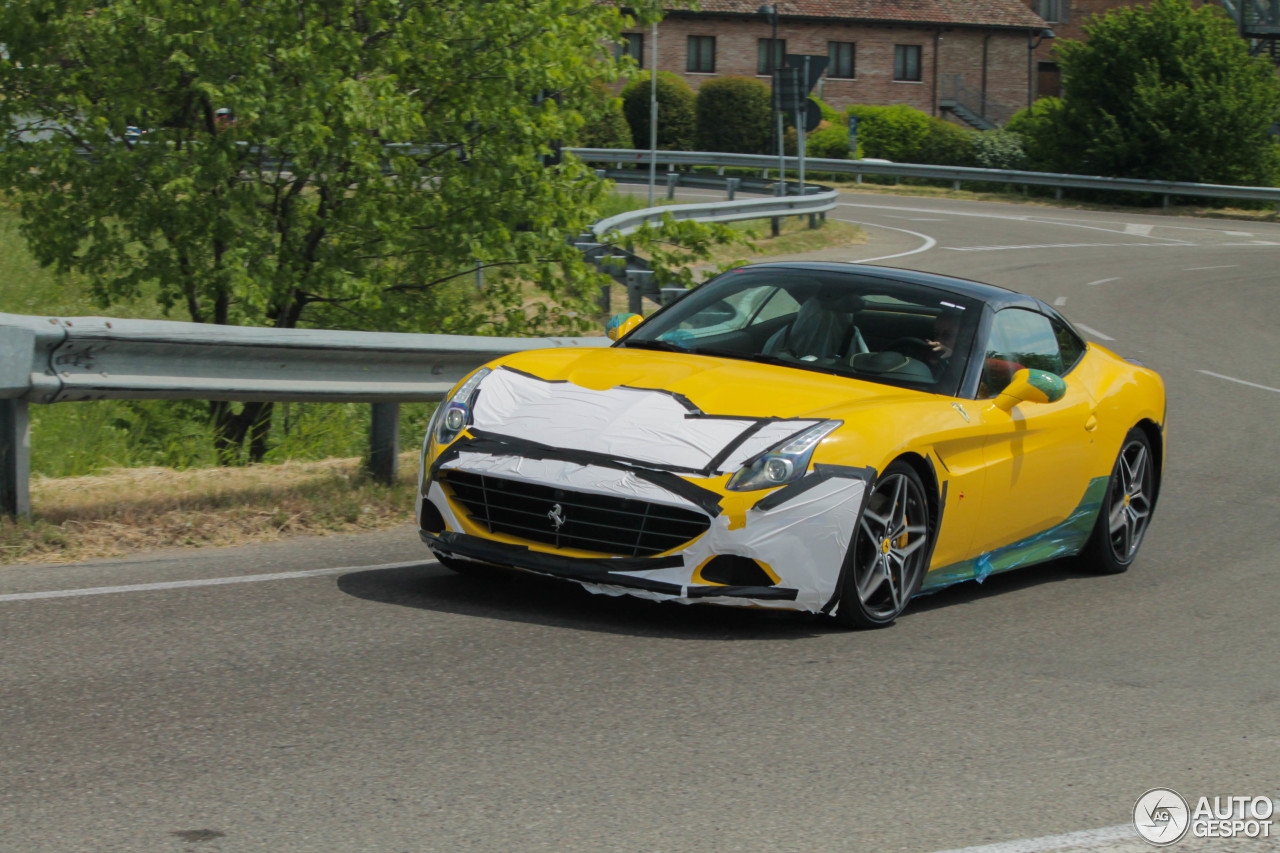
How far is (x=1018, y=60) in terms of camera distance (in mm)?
66312

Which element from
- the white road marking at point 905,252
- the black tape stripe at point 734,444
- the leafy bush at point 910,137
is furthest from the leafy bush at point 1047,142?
the black tape stripe at point 734,444

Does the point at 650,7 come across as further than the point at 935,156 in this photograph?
No

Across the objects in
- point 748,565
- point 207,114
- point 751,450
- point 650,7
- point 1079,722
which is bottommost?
point 1079,722

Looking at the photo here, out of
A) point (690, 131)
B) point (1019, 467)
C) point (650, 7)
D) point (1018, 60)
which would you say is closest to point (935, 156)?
point (690, 131)

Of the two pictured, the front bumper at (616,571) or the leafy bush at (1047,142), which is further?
the leafy bush at (1047,142)

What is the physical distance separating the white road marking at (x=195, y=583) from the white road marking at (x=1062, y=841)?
3534 mm

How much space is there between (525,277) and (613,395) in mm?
6801

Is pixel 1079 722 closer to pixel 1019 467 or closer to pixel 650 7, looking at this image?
pixel 1019 467

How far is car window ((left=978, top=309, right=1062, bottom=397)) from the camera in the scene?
23.4 ft

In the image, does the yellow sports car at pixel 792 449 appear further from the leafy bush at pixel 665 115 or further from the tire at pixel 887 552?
the leafy bush at pixel 665 115

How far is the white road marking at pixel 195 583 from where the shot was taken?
6062 mm

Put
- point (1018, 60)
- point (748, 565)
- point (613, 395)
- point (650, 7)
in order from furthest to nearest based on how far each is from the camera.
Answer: point (1018, 60) → point (650, 7) → point (613, 395) → point (748, 565)

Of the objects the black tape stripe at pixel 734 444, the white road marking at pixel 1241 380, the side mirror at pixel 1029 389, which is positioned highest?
the side mirror at pixel 1029 389

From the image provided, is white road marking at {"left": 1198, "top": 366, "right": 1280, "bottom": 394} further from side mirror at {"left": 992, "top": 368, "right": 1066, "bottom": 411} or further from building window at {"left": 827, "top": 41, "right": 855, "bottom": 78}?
building window at {"left": 827, "top": 41, "right": 855, "bottom": 78}
